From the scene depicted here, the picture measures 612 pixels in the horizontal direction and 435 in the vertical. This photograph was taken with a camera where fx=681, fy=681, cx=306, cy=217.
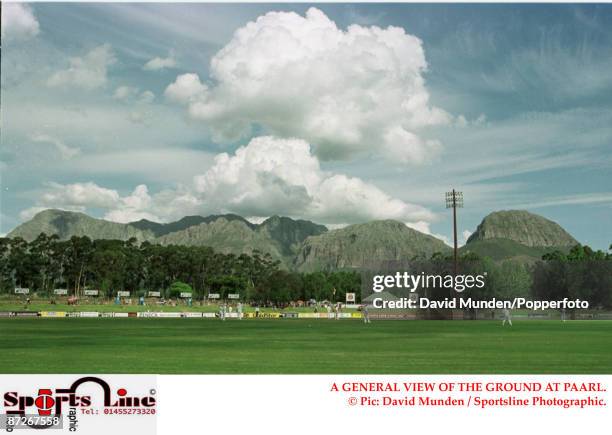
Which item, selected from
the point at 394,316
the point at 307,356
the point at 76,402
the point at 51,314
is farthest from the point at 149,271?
the point at 76,402

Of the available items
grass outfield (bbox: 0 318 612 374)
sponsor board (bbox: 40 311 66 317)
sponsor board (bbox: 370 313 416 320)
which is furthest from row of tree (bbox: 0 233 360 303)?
grass outfield (bbox: 0 318 612 374)

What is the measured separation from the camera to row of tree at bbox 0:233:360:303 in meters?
143

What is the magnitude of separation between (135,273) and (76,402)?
479ft

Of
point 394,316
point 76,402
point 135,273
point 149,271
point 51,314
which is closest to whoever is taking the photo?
point 76,402

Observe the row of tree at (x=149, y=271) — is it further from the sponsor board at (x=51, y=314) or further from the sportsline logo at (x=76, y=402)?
the sportsline logo at (x=76, y=402)

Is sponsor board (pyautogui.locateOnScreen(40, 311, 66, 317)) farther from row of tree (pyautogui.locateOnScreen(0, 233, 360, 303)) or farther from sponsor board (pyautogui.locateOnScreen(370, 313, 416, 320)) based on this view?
row of tree (pyautogui.locateOnScreen(0, 233, 360, 303))

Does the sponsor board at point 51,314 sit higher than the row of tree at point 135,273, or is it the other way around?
the row of tree at point 135,273

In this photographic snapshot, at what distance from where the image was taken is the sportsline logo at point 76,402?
14.6 metres

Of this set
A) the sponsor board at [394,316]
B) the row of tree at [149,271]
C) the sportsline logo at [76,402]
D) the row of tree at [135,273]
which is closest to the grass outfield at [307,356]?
the sportsline logo at [76,402]

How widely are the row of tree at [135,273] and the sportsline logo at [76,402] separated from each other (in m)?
123

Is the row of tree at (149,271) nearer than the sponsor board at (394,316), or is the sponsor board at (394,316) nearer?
the sponsor board at (394,316)

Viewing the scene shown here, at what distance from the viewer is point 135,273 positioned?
157m

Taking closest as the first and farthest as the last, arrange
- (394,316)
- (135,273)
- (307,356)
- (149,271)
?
(307,356) → (394,316) → (135,273) → (149,271)

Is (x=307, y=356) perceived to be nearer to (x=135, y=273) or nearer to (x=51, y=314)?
(x=51, y=314)
